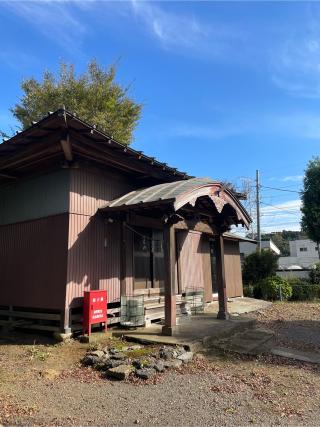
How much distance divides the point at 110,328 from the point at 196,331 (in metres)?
2.03

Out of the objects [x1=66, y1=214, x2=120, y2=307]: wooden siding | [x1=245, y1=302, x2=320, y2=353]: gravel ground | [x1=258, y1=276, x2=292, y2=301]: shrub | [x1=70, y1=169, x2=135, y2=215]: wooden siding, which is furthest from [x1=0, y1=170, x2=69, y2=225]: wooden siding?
[x1=258, y1=276, x2=292, y2=301]: shrub

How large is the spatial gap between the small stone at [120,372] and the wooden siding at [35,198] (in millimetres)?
3867

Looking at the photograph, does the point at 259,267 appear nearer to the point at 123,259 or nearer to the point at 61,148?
the point at 123,259

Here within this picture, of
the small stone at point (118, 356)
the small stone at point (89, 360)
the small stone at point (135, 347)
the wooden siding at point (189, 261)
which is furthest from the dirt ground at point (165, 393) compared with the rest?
the wooden siding at point (189, 261)

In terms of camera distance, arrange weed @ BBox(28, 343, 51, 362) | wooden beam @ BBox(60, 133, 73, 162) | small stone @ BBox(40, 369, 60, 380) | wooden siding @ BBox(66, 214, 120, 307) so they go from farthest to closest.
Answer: wooden siding @ BBox(66, 214, 120, 307) → wooden beam @ BBox(60, 133, 73, 162) → weed @ BBox(28, 343, 51, 362) → small stone @ BBox(40, 369, 60, 380)

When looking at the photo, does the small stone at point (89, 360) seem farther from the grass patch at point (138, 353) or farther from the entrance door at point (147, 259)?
the entrance door at point (147, 259)

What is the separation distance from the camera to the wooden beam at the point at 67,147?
767 cm

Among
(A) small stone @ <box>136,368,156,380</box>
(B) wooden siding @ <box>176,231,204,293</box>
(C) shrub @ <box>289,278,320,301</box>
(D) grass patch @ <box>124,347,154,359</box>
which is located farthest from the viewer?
(C) shrub @ <box>289,278,320,301</box>

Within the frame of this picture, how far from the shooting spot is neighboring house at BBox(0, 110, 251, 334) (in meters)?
8.05

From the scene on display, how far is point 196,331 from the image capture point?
7.98 meters

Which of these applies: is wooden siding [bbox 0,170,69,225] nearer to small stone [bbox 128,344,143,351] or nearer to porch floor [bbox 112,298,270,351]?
porch floor [bbox 112,298,270,351]

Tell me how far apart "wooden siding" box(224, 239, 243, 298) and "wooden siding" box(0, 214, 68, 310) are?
31.6 feet

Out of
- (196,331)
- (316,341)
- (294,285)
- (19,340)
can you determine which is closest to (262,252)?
(294,285)

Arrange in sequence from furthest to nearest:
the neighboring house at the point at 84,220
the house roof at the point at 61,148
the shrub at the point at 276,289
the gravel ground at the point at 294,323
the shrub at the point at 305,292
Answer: the shrub at the point at 305,292 < the shrub at the point at 276,289 < the gravel ground at the point at 294,323 < the neighboring house at the point at 84,220 < the house roof at the point at 61,148
